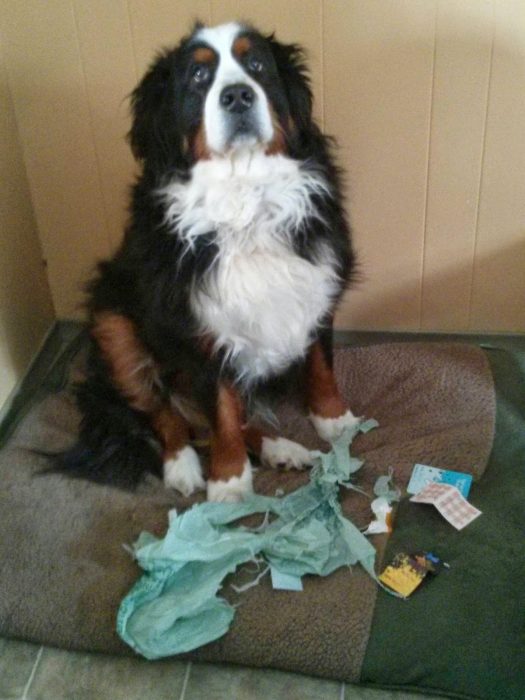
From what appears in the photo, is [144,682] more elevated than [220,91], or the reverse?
[220,91]

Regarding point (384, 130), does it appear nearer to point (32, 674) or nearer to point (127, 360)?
point (127, 360)

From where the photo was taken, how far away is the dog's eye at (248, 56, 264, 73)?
4.46 ft

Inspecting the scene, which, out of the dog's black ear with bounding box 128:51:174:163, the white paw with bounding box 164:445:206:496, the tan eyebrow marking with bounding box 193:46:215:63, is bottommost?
the white paw with bounding box 164:445:206:496

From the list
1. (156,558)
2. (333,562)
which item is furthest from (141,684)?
(333,562)

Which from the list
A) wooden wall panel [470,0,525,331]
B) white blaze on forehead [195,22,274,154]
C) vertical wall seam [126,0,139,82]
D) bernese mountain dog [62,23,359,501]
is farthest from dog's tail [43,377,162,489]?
wooden wall panel [470,0,525,331]

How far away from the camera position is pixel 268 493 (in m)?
1.58

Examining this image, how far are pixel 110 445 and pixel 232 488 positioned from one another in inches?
12.8

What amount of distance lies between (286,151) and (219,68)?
211 mm

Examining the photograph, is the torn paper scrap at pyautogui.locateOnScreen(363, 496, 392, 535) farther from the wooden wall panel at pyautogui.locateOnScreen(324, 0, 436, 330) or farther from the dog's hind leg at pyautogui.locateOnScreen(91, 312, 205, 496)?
→ the wooden wall panel at pyautogui.locateOnScreen(324, 0, 436, 330)

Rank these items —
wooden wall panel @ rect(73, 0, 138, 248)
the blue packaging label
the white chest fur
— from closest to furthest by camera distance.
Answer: the white chest fur
the blue packaging label
wooden wall panel @ rect(73, 0, 138, 248)

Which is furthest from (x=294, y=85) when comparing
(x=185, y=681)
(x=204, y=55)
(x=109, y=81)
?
(x=185, y=681)

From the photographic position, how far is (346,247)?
156 cm

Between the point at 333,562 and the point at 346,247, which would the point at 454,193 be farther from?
the point at 333,562

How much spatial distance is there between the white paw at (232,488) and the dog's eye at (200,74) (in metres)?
0.84
